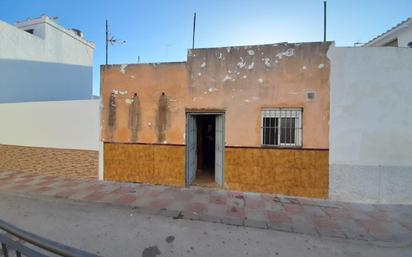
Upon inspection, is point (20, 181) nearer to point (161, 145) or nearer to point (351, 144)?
point (161, 145)

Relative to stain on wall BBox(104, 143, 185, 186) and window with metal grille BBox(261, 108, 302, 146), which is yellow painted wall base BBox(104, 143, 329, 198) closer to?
stain on wall BBox(104, 143, 185, 186)

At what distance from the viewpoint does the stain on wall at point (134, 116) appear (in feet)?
22.0

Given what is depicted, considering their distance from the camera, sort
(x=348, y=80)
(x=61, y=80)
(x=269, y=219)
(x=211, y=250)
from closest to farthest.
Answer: (x=211, y=250), (x=269, y=219), (x=348, y=80), (x=61, y=80)

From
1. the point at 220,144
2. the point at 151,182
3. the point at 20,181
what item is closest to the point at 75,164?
the point at 20,181

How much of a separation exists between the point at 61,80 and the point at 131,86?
10.00 metres

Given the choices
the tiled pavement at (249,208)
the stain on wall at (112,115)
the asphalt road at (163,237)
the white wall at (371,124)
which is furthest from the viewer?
the stain on wall at (112,115)

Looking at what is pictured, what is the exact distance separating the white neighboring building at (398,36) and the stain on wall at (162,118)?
8.02m

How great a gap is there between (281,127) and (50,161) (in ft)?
25.7

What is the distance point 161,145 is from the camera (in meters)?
6.58

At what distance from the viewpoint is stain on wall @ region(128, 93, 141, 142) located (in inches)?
264

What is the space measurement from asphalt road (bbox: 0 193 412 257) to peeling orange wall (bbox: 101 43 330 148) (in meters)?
2.52

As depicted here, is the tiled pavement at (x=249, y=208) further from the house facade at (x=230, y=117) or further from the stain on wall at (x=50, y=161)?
the stain on wall at (x=50, y=161)

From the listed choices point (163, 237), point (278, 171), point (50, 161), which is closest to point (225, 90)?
point (278, 171)

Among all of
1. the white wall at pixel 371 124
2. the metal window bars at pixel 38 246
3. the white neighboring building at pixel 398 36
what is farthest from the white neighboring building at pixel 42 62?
the white neighboring building at pixel 398 36
